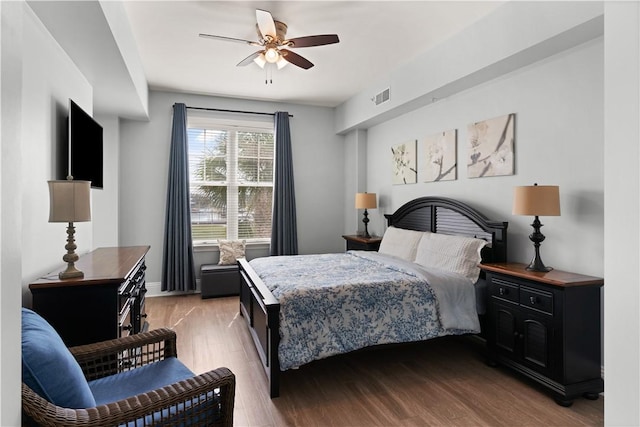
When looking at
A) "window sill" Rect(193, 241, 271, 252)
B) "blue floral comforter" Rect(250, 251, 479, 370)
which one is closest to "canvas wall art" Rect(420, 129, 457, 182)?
"blue floral comforter" Rect(250, 251, 479, 370)

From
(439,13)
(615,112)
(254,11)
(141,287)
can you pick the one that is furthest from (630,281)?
(141,287)

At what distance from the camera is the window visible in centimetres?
538

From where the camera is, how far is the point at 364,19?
3090 millimetres

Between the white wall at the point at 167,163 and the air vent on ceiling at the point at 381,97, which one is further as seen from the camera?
the white wall at the point at 167,163

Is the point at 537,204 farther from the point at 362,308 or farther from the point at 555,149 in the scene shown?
the point at 362,308

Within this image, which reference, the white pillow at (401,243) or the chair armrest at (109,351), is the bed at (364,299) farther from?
the chair armrest at (109,351)

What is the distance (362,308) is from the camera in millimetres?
2693

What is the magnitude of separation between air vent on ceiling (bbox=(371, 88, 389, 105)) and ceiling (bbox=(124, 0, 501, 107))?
0.66 feet

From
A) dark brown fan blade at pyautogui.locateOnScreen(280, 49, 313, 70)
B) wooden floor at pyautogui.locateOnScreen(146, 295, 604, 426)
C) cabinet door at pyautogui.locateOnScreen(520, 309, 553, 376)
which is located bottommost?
wooden floor at pyautogui.locateOnScreen(146, 295, 604, 426)

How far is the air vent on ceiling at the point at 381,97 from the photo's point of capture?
4.49m

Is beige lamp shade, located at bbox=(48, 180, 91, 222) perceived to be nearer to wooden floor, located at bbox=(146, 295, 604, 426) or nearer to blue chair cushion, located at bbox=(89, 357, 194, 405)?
blue chair cushion, located at bbox=(89, 357, 194, 405)

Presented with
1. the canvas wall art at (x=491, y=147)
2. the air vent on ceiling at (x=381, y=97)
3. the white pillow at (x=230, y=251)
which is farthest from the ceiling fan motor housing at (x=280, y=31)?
the white pillow at (x=230, y=251)

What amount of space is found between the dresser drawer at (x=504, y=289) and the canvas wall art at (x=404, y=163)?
1889 mm

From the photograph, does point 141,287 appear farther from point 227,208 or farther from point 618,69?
point 618,69
